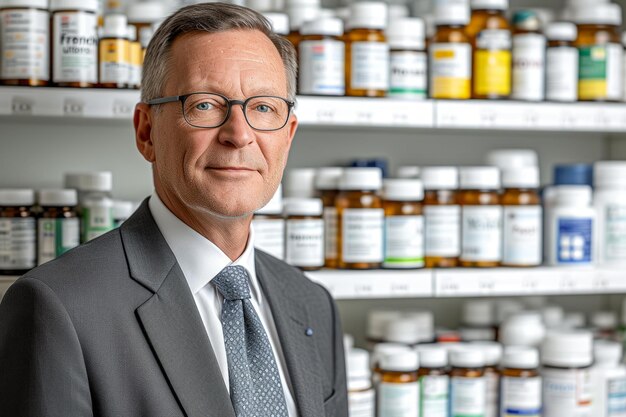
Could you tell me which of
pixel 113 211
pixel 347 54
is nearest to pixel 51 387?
pixel 113 211

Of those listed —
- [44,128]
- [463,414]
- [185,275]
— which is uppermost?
[44,128]

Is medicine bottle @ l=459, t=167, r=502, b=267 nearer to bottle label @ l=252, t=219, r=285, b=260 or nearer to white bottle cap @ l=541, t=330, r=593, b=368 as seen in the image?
white bottle cap @ l=541, t=330, r=593, b=368

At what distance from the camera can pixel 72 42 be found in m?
1.55

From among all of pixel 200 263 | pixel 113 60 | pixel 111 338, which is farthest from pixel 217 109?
pixel 113 60

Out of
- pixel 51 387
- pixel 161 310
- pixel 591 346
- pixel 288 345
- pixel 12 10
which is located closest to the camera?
pixel 51 387

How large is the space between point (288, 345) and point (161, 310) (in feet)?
0.80

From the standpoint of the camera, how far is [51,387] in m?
0.99

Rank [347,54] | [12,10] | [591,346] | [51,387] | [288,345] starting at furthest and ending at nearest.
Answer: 1. [591,346]
2. [347,54]
3. [12,10]
4. [288,345]
5. [51,387]

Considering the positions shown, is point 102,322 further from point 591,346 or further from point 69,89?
point 591,346

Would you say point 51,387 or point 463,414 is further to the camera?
point 463,414

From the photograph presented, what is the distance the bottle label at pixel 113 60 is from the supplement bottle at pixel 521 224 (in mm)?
790

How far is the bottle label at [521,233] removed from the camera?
179cm

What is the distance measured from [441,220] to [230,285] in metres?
0.69

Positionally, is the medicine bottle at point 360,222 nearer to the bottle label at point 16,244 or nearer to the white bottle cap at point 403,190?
the white bottle cap at point 403,190
